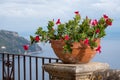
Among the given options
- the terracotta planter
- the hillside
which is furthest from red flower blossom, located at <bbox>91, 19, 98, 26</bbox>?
the hillside

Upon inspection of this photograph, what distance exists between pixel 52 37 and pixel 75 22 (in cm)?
39

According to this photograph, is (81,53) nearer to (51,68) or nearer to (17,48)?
(51,68)

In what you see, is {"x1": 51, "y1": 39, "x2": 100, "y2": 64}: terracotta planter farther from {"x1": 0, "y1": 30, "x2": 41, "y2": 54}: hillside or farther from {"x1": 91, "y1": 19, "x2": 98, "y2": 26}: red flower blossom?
{"x1": 0, "y1": 30, "x2": 41, "y2": 54}: hillside

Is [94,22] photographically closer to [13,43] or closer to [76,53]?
[76,53]

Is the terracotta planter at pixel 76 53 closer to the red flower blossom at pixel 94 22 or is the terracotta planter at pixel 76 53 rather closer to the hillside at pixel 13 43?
the red flower blossom at pixel 94 22

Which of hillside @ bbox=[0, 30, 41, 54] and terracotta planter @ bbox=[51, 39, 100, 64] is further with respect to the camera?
hillside @ bbox=[0, 30, 41, 54]

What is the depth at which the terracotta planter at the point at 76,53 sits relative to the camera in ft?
14.1

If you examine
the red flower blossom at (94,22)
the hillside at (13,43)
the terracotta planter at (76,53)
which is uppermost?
the hillside at (13,43)

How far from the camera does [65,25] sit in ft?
14.8

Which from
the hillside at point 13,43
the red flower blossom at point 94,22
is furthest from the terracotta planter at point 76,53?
the hillside at point 13,43

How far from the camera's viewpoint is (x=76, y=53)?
14.2 ft

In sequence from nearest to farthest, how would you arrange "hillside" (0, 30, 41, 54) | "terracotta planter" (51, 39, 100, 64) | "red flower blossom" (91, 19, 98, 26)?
1. "terracotta planter" (51, 39, 100, 64)
2. "red flower blossom" (91, 19, 98, 26)
3. "hillside" (0, 30, 41, 54)

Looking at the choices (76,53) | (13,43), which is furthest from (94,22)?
(13,43)

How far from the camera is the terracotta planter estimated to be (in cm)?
430
